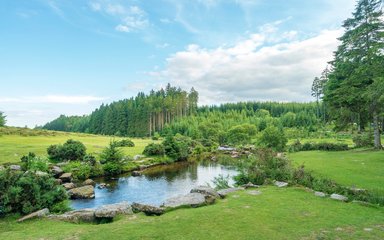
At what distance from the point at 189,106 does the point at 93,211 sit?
4118 inches

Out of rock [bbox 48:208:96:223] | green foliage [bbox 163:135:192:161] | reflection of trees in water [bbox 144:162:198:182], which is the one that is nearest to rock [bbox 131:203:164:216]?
rock [bbox 48:208:96:223]

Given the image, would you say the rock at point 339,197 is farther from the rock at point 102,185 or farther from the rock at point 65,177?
the rock at point 65,177

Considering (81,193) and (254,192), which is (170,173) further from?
(254,192)

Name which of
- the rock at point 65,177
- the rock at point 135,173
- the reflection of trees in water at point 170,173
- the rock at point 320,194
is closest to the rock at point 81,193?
the rock at point 65,177

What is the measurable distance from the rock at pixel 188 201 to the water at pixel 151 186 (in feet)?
24.2

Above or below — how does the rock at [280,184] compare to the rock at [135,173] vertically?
above

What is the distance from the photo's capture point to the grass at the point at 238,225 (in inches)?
324

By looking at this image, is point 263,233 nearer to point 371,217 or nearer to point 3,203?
point 371,217

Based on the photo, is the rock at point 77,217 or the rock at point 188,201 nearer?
the rock at point 77,217

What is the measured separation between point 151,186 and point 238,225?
58.4 ft

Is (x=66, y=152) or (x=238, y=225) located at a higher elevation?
(x=66, y=152)

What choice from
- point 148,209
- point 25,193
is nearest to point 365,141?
point 148,209

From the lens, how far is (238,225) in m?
8.91

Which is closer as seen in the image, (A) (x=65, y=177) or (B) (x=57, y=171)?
(A) (x=65, y=177)
